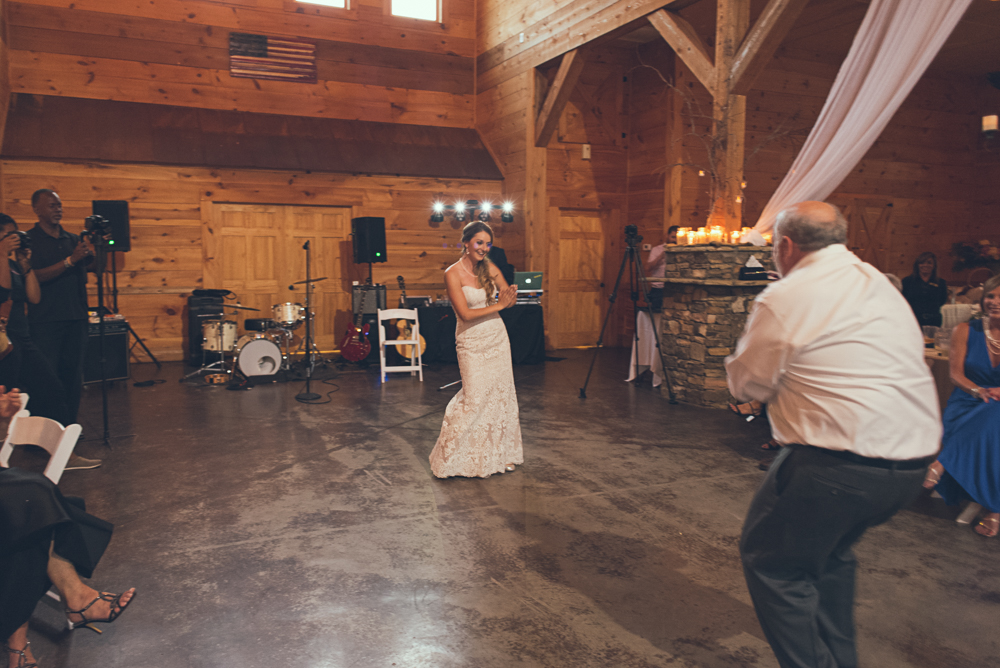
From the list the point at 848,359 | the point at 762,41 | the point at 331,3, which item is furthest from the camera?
the point at 331,3

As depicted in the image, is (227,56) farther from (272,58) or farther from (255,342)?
(255,342)

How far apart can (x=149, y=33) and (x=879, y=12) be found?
8.70 m

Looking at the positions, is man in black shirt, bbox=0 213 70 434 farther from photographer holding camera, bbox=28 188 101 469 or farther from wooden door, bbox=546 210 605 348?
wooden door, bbox=546 210 605 348

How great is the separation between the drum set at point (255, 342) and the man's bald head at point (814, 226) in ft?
19.5

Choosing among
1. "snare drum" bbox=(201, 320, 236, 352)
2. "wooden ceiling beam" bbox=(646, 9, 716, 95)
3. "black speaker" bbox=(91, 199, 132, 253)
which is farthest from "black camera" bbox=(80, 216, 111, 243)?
"wooden ceiling beam" bbox=(646, 9, 716, 95)

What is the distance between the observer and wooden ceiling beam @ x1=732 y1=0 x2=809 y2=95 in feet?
17.8

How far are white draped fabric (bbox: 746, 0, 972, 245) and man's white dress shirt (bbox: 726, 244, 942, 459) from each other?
3466 mm

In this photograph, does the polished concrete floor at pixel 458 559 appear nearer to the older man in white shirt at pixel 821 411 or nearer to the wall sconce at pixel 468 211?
the older man in white shirt at pixel 821 411

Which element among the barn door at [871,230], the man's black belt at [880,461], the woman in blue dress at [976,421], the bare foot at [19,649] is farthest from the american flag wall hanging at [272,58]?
the man's black belt at [880,461]

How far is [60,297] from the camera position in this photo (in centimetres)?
441

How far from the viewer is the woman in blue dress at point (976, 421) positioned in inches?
130

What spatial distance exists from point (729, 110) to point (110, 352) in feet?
21.6

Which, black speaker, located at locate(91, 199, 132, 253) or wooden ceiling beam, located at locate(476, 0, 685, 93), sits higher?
wooden ceiling beam, located at locate(476, 0, 685, 93)

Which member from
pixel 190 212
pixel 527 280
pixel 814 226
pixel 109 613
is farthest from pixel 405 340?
pixel 814 226
